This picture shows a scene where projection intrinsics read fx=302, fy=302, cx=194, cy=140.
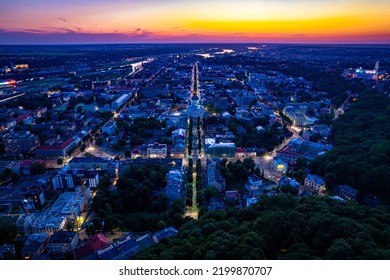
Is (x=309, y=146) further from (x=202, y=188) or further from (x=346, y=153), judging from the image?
(x=202, y=188)

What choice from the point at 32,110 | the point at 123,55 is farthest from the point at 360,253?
the point at 123,55

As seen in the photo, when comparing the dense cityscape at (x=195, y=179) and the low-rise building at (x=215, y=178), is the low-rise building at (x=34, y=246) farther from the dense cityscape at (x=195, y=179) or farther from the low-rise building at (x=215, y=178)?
the low-rise building at (x=215, y=178)

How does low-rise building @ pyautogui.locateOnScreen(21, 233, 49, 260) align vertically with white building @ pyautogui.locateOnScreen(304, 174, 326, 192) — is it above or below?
below

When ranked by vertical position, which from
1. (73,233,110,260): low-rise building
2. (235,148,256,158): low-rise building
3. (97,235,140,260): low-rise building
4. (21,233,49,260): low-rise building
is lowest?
(21,233,49,260): low-rise building

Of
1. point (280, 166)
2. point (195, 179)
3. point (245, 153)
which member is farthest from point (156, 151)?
point (280, 166)

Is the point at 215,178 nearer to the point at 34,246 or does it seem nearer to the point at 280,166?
the point at 280,166

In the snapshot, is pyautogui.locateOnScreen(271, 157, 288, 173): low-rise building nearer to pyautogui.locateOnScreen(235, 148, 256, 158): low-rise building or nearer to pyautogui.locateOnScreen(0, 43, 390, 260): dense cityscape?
pyautogui.locateOnScreen(0, 43, 390, 260): dense cityscape

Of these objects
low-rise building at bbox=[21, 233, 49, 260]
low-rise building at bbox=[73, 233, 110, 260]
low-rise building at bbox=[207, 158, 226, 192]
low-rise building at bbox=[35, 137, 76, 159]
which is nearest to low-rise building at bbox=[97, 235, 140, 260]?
low-rise building at bbox=[73, 233, 110, 260]

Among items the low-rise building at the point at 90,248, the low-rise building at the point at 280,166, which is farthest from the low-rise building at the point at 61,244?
the low-rise building at the point at 280,166
